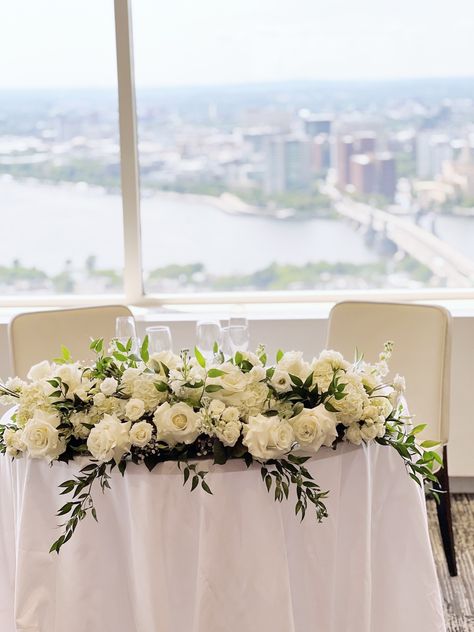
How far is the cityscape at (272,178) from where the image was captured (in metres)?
4.20

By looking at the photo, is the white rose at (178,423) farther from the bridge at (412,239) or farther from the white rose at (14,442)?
the bridge at (412,239)

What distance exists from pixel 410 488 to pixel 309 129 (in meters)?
2.38

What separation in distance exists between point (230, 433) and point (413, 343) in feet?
→ 4.97

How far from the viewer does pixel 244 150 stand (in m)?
4.24

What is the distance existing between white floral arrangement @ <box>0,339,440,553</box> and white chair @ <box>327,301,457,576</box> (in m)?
1.13

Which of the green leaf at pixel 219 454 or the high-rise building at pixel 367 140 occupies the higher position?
the high-rise building at pixel 367 140

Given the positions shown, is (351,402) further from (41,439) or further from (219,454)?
(41,439)

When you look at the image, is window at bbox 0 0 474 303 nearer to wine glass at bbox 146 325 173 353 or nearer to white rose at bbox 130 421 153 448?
wine glass at bbox 146 325 173 353

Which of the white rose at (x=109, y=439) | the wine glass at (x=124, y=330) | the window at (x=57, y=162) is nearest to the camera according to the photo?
the white rose at (x=109, y=439)

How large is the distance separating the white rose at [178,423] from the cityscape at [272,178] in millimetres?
2387

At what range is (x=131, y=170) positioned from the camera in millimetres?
4148

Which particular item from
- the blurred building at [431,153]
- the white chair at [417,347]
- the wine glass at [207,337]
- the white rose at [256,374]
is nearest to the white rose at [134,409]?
the white rose at [256,374]

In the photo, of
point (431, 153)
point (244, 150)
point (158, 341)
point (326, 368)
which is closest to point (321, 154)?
point (244, 150)

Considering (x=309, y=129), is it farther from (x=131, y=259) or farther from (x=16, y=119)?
(x=16, y=119)
